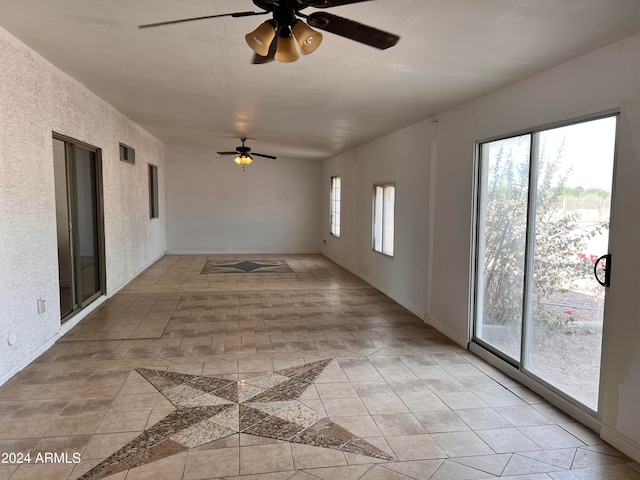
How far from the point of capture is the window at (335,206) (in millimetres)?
9688

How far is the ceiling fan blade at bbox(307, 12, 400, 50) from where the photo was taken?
1876 millimetres

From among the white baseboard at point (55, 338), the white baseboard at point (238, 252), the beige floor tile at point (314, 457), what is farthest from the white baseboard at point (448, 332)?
the white baseboard at point (238, 252)

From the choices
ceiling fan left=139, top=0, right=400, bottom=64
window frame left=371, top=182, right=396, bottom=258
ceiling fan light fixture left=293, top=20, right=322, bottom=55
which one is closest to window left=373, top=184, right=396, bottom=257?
window frame left=371, top=182, right=396, bottom=258

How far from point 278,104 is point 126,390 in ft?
10.4

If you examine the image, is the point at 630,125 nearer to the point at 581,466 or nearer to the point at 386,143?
the point at 581,466

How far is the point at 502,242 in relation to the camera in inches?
149

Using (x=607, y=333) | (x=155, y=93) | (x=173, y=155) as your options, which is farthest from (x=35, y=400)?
(x=173, y=155)

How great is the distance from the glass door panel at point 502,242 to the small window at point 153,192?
22.0 ft

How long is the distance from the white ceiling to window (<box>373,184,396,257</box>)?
1.36 meters

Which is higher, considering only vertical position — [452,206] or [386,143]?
[386,143]

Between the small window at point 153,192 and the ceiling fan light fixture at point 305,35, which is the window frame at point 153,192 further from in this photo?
the ceiling fan light fixture at point 305,35

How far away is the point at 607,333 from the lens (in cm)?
258

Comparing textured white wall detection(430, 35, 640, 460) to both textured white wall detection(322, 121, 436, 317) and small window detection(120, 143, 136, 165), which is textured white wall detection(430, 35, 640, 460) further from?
small window detection(120, 143, 136, 165)

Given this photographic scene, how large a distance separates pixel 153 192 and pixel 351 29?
25.8ft
